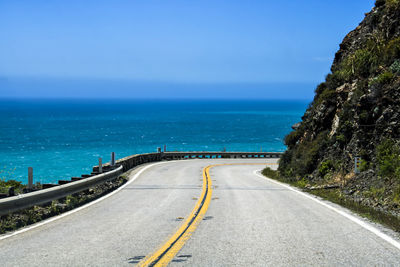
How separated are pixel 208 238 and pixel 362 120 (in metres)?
10.2

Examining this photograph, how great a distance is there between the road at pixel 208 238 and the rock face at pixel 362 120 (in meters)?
3.01

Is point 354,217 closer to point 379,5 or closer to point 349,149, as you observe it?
point 349,149

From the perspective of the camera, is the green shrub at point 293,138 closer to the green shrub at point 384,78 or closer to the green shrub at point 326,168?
the green shrub at point 326,168

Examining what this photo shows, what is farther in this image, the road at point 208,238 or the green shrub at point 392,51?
the green shrub at point 392,51

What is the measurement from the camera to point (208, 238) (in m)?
7.24

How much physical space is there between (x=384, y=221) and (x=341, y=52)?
643 inches

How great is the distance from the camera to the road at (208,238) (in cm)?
594

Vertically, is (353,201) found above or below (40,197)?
below

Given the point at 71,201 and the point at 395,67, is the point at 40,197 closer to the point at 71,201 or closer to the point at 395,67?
the point at 71,201

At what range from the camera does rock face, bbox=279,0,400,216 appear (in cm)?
1333

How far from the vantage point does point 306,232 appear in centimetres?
782

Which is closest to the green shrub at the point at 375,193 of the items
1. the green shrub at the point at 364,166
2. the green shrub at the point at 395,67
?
the green shrub at the point at 364,166

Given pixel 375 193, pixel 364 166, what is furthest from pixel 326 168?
pixel 375 193

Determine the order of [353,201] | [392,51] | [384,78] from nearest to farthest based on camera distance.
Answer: [353,201] → [384,78] → [392,51]
